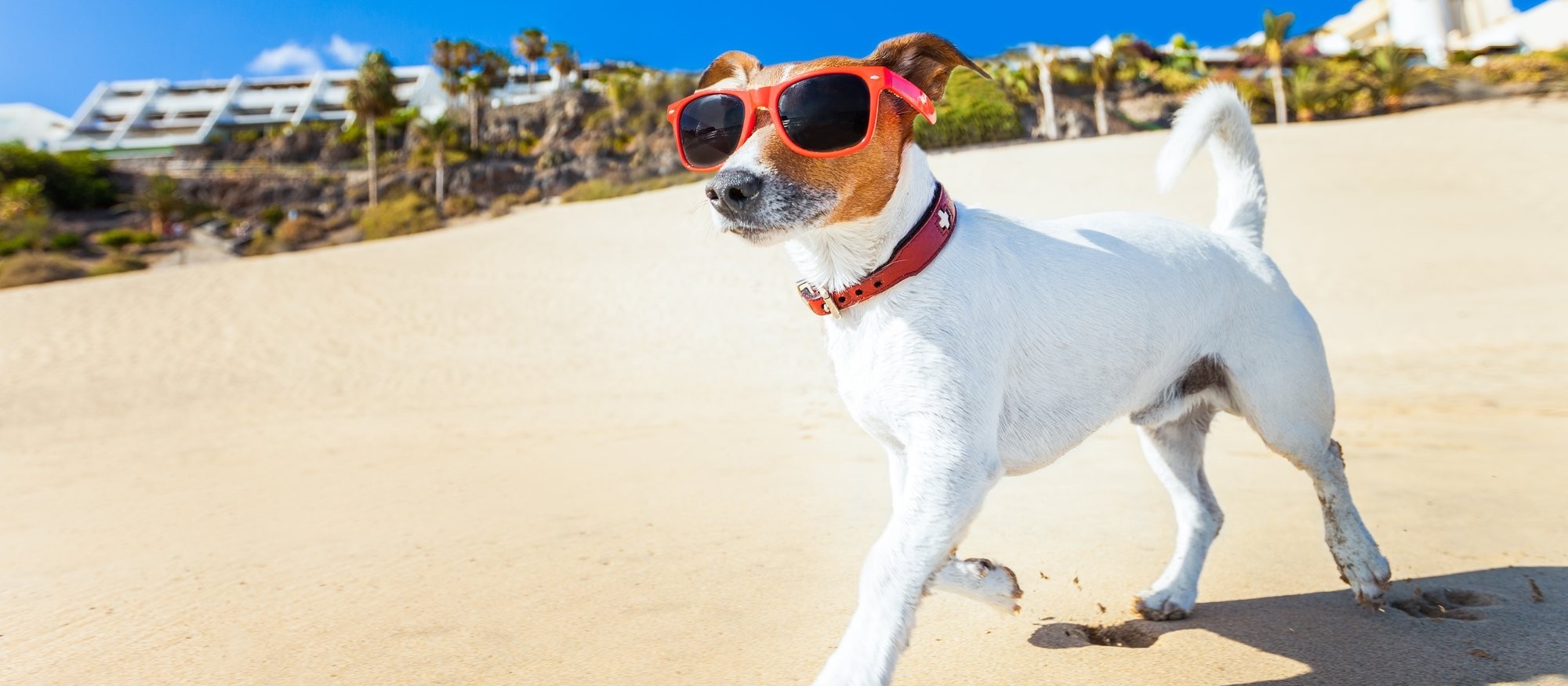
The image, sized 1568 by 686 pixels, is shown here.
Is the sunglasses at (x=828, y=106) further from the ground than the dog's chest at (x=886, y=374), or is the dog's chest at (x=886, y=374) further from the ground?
the sunglasses at (x=828, y=106)

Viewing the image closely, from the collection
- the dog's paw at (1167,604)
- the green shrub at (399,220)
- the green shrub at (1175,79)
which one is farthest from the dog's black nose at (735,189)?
the green shrub at (1175,79)

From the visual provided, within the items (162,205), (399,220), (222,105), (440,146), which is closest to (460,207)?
(399,220)

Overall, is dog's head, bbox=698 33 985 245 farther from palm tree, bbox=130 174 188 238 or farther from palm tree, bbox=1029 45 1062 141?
palm tree, bbox=130 174 188 238

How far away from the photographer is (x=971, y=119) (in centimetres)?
3806

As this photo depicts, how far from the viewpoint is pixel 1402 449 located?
627 cm

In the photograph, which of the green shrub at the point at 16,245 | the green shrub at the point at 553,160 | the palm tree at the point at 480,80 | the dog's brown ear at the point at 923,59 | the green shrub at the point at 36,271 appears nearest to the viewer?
the dog's brown ear at the point at 923,59

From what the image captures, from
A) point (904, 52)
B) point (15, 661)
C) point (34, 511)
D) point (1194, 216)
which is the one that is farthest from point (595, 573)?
point (1194, 216)

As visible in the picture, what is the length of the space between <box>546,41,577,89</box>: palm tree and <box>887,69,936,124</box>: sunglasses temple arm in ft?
239

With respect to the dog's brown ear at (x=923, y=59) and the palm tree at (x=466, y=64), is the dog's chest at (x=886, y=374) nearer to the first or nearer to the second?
the dog's brown ear at (x=923, y=59)

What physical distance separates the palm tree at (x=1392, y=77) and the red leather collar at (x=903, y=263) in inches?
1715

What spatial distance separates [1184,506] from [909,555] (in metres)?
1.82

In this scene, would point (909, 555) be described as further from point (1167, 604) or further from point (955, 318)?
point (1167, 604)

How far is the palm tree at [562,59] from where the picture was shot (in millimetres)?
71625

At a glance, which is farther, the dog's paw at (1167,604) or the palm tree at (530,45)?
the palm tree at (530,45)
